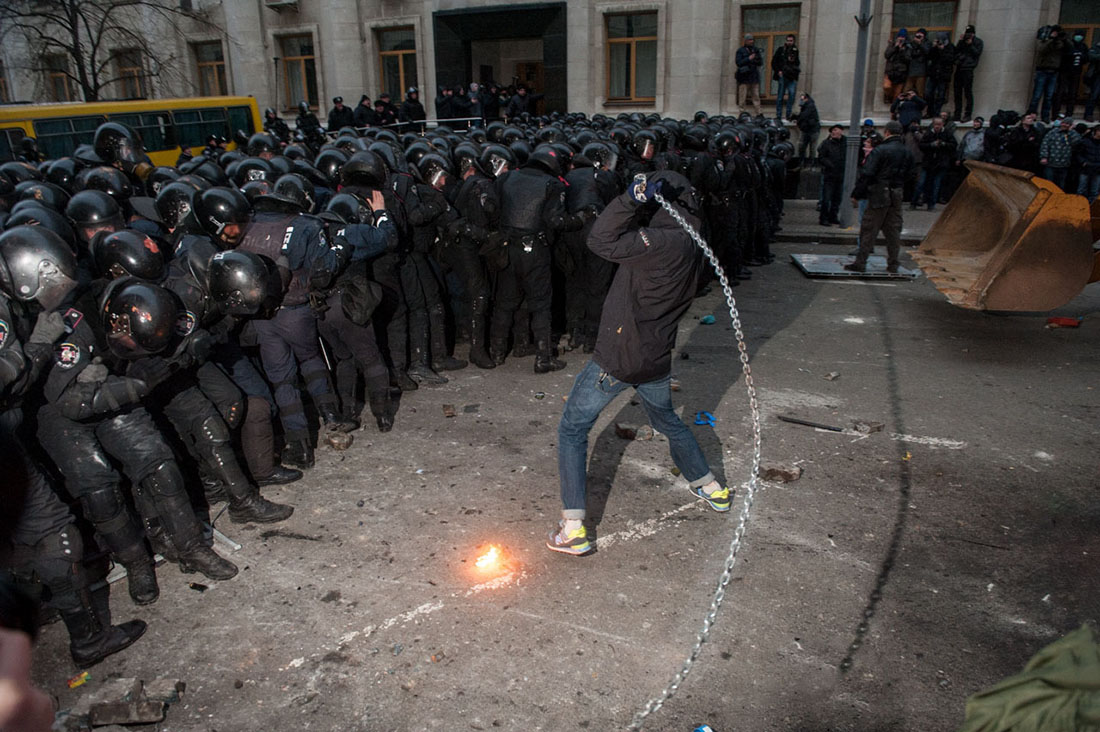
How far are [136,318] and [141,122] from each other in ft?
47.0

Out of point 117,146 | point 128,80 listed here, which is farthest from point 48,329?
point 128,80

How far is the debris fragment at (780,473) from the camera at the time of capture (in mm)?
5555

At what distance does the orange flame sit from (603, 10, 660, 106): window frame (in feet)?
75.9

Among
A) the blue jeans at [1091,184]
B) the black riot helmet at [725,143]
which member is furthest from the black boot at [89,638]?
the blue jeans at [1091,184]

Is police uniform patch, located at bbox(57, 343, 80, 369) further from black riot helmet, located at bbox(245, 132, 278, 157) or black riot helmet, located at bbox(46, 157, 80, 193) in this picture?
black riot helmet, located at bbox(245, 132, 278, 157)

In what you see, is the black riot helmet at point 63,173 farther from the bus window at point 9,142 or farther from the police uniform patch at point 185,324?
the bus window at point 9,142

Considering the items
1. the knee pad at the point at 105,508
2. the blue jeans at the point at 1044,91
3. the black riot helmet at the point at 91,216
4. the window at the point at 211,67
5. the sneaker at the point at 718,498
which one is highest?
the window at the point at 211,67

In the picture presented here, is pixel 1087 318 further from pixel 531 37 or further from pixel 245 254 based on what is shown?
pixel 531 37

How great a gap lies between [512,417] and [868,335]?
4.48 m

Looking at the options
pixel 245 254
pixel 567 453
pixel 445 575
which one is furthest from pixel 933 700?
pixel 245 254

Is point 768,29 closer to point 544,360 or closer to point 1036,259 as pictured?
point 1036,259

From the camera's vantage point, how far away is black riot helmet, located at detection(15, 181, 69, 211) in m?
6.45

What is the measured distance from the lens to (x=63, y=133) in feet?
47.5

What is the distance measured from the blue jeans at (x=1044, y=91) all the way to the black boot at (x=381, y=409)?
20.1 metres
